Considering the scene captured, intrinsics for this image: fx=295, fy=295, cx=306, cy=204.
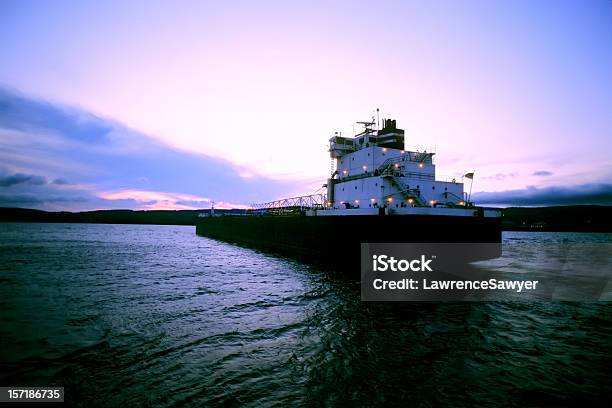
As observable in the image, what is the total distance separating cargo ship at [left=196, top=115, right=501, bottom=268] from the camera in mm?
17734

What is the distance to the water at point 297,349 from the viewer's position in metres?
5.15

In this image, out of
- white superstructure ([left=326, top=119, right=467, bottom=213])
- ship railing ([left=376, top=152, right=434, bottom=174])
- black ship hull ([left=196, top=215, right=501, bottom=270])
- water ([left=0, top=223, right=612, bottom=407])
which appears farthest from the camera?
ship railing ([left=376, top=152, right=434, bottom=174])

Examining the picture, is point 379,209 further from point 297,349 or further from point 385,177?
point 297,349

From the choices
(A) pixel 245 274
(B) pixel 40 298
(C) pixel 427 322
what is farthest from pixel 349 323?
(B) pixel 40 298

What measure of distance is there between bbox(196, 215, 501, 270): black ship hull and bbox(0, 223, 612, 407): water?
20.0 feet

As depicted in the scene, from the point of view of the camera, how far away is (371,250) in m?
19.1

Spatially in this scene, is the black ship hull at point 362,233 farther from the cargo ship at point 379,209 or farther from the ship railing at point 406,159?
the ship railing at point 406,159

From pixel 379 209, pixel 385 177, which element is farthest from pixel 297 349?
pixel 385 177

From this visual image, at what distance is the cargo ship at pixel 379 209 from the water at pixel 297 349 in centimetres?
643

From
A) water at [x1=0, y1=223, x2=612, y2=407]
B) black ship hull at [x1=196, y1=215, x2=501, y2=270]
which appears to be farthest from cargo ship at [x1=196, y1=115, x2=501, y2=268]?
water at [x1=0, y1=223, x2=612, y2=407]

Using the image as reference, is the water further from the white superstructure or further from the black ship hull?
the white superstructure

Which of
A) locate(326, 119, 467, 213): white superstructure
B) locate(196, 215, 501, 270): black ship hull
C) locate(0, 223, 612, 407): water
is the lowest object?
locate(0, 223, 612, 407): water

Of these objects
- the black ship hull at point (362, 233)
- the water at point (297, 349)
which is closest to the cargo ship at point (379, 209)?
the black ship hull at point (362, 233)

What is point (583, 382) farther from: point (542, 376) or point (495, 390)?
point (495, 390)
